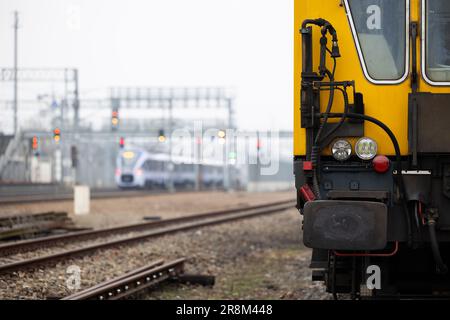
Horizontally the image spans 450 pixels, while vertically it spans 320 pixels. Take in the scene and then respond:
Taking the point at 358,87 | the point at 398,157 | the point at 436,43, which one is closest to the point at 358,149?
the point at 398,157

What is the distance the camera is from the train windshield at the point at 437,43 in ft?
18.7

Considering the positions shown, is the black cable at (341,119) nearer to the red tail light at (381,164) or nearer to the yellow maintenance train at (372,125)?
the yellow maintenance train at (372,125)

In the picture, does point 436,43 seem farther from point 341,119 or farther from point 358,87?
point 341,119

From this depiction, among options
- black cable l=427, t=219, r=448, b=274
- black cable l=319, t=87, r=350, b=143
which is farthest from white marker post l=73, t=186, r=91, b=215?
black cable l=427, t=219, r=448, b=274

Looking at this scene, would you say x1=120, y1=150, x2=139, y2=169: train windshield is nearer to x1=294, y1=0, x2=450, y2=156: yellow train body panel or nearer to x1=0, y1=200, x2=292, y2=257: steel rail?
x1=0, y1=200, x2=292, y2=257: steel rail

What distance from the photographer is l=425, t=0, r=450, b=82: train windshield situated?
18.7 ft

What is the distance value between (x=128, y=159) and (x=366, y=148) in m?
49.5

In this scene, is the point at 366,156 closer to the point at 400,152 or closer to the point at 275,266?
the point at 400,152

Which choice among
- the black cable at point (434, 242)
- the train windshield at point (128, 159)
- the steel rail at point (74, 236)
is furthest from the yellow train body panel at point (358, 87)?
the train windshield at point (128, 159)

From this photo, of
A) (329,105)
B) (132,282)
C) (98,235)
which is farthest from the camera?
(98,235)

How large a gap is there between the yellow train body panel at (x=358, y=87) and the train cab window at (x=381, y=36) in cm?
5

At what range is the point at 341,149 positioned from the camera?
564 centimetres

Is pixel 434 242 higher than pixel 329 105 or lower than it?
lower

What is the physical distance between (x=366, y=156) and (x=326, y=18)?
A: 123 cm
